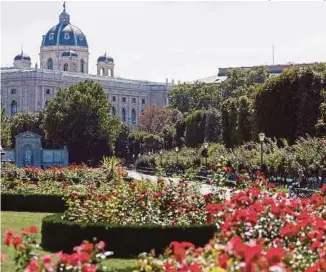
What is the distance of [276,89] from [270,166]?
14.0 metres

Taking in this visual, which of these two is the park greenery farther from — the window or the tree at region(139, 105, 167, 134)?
the window

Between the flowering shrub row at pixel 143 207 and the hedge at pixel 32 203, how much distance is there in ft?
28.7

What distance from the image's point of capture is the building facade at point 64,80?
125 m

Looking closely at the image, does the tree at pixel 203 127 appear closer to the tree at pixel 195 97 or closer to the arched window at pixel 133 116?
the tree at pixel 195 97

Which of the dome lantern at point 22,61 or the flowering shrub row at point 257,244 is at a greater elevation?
the dome lantern at point 22,61

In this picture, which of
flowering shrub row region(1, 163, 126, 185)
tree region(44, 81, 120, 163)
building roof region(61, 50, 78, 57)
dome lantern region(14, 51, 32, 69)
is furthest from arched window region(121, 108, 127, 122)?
flowering shrub row region(1, 163, 126, 185)

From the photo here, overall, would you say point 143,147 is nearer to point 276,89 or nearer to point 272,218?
point 276,89

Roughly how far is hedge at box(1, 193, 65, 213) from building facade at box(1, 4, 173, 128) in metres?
93.5

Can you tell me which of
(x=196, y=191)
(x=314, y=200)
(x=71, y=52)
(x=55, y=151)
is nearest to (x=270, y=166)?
(x=196, y=191)

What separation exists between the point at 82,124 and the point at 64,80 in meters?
62.3

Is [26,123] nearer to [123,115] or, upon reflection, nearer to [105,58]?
[123,115]

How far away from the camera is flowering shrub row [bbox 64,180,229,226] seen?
47.8 feet

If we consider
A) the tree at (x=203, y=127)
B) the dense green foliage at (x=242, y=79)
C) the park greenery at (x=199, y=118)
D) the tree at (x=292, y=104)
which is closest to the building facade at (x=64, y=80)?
the park greenery at (x=199, y=118)

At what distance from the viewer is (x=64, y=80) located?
13025 centimetres
